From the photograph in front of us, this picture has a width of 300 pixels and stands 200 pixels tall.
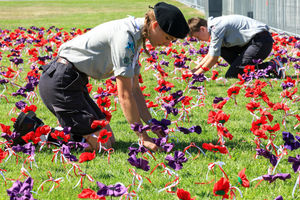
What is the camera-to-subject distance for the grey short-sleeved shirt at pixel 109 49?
11.5 feet

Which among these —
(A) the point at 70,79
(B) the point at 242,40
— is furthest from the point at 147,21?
(B) the point at 242,40

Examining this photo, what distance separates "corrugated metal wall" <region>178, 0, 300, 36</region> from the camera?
37.9 ft

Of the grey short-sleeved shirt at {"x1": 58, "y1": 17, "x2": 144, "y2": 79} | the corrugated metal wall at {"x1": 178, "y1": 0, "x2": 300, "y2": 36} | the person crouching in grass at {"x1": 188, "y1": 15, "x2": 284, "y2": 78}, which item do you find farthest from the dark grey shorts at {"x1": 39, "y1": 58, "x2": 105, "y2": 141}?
the corrugated metal wall at {"x1": 178, "y1": 0, "x2": 300, "y2": 36}

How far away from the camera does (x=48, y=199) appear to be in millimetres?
2846

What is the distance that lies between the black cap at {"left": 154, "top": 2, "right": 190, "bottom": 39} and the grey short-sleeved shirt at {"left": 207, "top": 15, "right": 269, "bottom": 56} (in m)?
3.10

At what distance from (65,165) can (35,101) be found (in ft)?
8.66

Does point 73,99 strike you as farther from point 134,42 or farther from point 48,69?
point 134,42

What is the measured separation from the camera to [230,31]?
6.89 meters

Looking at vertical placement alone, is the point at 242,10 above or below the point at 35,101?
below

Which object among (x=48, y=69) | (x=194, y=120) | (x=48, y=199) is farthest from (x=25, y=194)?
(x=194, y=120)

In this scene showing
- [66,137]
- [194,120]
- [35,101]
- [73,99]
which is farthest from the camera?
[35,101]

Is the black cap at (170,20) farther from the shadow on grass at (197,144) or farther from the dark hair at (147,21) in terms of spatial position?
the shadow on grass at (197,144)

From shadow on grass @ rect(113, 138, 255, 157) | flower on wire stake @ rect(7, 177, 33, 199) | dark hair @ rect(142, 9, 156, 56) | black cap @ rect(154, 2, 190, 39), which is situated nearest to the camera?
flower on wire stake @ rect(7, 177, 33, 199)

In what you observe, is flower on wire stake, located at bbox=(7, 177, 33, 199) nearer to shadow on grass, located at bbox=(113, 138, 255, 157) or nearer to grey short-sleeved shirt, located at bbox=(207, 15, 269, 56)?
shadow on grass, located at bbox=(113, 138, 255, 157)
